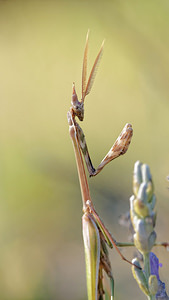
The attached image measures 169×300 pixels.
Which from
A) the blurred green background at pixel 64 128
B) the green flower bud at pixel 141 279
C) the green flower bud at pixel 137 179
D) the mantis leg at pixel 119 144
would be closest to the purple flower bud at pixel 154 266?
the green flower bud at pixel 141 279

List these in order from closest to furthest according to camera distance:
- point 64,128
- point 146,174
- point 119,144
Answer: point 146,174
point 119,144
point 64,128

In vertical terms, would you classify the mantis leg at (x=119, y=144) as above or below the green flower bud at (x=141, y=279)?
above

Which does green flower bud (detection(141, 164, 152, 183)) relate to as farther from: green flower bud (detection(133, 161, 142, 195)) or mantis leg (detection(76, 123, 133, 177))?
mantis leg (detection(76, 123, 133, 177))

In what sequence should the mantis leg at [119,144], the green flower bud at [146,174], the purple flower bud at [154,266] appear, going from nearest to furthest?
the green flower bud at [146,174], the purple flower bud at [154,266], the mantis leg at [119,144]

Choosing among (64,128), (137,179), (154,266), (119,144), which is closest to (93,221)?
(119,144)

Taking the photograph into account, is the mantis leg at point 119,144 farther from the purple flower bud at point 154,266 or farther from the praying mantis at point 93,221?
the purple flower bud at point 154,266

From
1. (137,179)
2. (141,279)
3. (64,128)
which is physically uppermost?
(64,128)

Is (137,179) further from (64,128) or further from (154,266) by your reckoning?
(64,128)

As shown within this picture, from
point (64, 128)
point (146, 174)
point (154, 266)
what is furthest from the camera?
point (64, 128)

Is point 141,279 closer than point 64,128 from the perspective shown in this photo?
Yes
